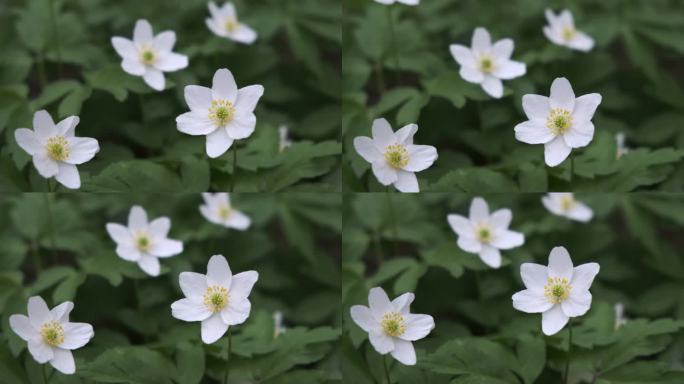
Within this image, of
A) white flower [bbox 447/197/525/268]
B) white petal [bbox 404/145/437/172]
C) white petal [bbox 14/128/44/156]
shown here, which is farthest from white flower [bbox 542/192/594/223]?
white petal [bbox 14/128/44/156]

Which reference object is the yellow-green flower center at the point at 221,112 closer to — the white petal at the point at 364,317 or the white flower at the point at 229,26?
the white petal at the point at 364,317

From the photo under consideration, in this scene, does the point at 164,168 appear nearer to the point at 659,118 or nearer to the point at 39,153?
the point at 39,153

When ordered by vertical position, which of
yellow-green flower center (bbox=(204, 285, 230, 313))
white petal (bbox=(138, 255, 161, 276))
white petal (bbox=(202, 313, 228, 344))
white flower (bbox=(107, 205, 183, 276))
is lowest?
white petal (bbox=(138, 255, 161, 276))

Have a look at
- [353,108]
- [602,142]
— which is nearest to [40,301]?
[353,108]

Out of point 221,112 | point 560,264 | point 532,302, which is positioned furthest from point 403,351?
point 221,112

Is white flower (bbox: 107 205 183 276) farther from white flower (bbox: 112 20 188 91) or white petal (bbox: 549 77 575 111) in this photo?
white petal (bbox: 549 77 575 111)
